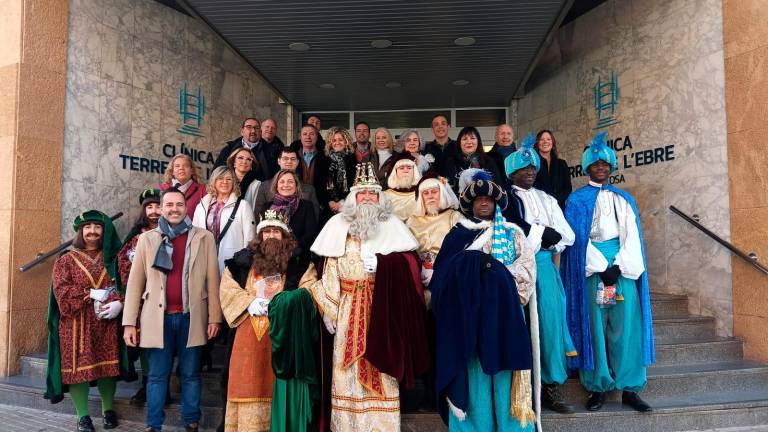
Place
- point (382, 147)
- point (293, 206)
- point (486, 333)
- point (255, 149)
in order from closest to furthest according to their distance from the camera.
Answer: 1. point (486, 333)
2. point (293, 206)
3. point (382, 147)
4. point (255, 149)

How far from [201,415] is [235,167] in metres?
2.47

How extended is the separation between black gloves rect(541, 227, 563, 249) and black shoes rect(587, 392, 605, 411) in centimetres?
142

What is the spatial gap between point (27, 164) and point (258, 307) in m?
4.08

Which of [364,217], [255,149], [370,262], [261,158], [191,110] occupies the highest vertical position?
[191,110]

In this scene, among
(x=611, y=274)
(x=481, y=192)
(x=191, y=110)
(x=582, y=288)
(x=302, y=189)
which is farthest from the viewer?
(x=191, y=110)

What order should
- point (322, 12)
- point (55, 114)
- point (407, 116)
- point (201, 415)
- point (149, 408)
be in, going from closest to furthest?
point (149, 408), point (201, 415), point (55, 114), point (322, 12), point (407, 116)

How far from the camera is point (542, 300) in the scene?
3930 millimetres

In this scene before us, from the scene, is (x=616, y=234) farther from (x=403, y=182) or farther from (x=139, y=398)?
(x=139, y=398)

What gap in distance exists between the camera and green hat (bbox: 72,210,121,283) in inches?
171

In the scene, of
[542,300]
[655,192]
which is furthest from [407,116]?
[542,300]

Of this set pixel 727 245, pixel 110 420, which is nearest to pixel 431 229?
pixel 110 420

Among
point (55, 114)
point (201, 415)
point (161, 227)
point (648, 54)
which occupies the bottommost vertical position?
point (201, 415)

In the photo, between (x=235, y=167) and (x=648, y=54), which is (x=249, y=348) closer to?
(x=235, y=167)

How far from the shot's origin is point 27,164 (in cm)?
579
